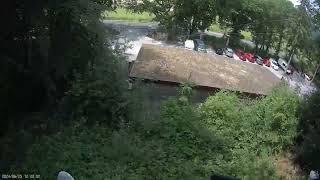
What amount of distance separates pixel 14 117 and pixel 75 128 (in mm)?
1734

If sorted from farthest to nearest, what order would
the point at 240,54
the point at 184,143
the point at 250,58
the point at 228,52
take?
the point at 240,54
the point at 250,58
the point at 228,52
the point at 184,143

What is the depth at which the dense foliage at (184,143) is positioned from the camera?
8.67 meters

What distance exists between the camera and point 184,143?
34.8ft

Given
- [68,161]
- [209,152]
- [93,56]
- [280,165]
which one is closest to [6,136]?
[68,161]

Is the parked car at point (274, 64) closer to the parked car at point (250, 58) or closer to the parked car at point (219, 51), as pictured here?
the parked car at point (250, 58)

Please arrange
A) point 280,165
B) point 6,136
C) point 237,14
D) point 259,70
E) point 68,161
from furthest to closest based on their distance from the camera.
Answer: point 237,14, point 259,70, point 280,165, point 6,136, point 68,161

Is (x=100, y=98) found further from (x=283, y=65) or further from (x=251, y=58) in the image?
(x=283, y=65)

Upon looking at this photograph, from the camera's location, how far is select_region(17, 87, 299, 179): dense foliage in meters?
8.67

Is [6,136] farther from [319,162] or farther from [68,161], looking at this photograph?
[319,162]

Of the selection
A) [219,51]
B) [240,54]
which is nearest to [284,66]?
[240,54]

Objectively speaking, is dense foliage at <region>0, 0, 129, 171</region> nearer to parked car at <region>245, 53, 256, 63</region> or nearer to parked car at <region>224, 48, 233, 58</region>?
parked car at <region>224, 48, 233, 58</region>

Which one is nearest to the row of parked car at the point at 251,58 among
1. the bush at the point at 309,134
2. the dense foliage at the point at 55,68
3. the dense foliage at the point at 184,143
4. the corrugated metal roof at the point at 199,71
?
the corrugated metal roof at the point at 199,71

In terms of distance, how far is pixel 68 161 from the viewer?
860 centimetres

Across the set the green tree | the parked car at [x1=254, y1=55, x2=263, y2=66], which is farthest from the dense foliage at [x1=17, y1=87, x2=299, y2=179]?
the parked car at [x1=254, y1=55, x2=263, y2=66]
